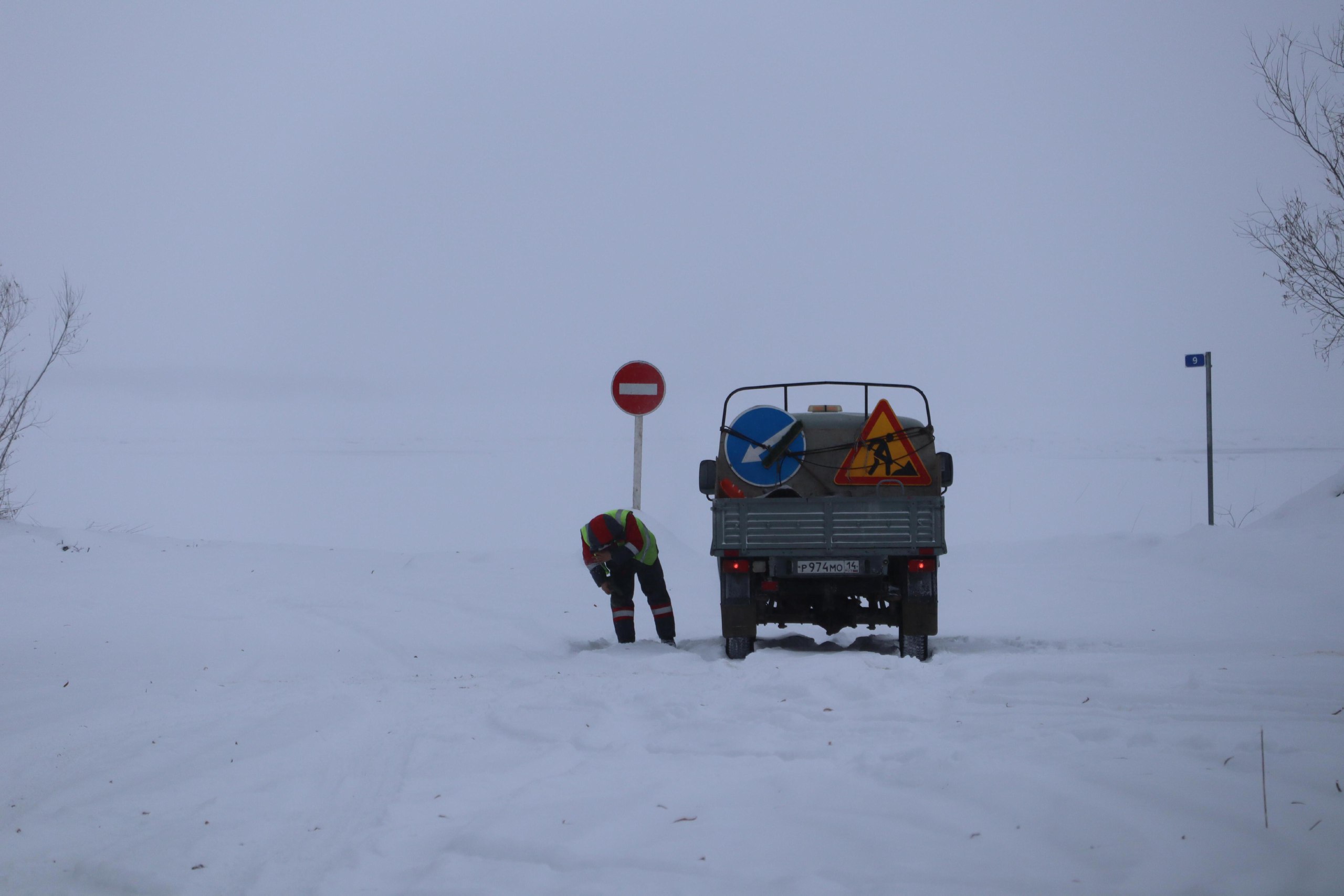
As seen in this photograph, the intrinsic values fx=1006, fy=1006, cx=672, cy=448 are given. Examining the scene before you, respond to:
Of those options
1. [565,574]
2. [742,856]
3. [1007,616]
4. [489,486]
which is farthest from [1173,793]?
[489,486]

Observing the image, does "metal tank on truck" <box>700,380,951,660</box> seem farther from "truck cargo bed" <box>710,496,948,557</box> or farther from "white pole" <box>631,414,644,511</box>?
"white pole" <box>631,414,644,511</box>

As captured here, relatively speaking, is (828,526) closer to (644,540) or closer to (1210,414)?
(644,540)

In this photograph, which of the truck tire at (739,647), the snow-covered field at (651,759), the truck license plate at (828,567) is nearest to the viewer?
the snow-covered field at (651,759)

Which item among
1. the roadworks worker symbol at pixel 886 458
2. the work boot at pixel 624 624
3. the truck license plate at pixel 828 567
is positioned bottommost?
the work boot at pixel 624 624

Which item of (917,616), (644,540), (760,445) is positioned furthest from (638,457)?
(917,616)

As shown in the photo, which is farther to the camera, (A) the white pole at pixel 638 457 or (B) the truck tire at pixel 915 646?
(A) the white pole at pixel 638 457

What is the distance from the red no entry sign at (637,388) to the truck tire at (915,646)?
19.2 ft

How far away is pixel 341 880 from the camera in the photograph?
11.3 ft

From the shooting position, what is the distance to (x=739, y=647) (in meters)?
8.13

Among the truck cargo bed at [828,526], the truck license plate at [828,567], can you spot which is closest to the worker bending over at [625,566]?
the truck cargo bed at [828,526]

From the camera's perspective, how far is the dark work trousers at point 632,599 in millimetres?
9227

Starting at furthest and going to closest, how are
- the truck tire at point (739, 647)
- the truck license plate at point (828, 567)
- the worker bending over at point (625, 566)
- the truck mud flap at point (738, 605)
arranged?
the worker bending over at point (625, 566), the truck tire at point (739, 647), the truck mud flap at point (738, 605), the truck license plate at point (828, 567)

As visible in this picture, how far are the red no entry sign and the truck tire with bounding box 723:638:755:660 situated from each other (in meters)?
5.33

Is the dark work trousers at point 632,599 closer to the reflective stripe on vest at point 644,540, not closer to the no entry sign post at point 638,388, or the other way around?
the reflective stripe on vest at point 644,540
